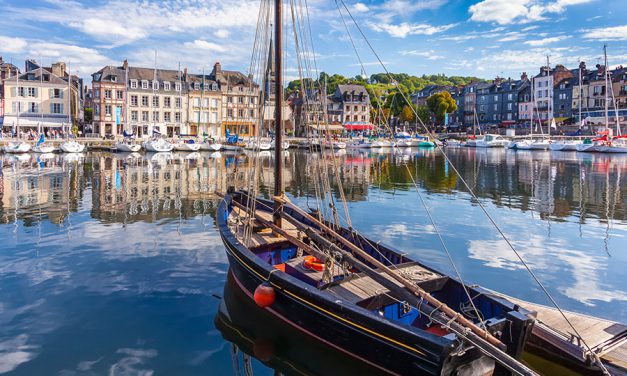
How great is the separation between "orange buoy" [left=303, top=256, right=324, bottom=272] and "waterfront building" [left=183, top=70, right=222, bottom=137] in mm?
80038

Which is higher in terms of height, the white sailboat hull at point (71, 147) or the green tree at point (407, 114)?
the green tree at point (407, 114)

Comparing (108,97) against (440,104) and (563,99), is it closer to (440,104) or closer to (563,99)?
(440,104)

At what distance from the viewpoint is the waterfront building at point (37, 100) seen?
80.3 meters

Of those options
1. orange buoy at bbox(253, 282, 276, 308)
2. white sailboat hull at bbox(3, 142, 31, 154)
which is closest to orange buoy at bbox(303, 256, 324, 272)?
orange buoy at bbox(253, 282, 276, 308)

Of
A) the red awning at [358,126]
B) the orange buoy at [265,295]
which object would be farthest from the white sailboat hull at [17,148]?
the orange buoy at [265,295]

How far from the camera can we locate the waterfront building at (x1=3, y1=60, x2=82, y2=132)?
8031cm

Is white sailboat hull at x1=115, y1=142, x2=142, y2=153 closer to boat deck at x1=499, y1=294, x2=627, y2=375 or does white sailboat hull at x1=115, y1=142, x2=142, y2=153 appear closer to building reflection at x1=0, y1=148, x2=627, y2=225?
building reflection at x1=0, y1=148, x2=627, y2=225

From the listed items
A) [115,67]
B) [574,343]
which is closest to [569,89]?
[115,67]

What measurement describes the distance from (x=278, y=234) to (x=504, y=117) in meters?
124

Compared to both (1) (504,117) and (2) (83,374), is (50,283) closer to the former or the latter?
(2) (83,374)

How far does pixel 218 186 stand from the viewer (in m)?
35.8

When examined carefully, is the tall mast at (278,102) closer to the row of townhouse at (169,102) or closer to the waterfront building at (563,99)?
the row of townhouse at (169,102)

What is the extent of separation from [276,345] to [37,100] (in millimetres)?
88754

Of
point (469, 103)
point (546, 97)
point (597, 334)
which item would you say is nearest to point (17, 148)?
point (597, 334)
